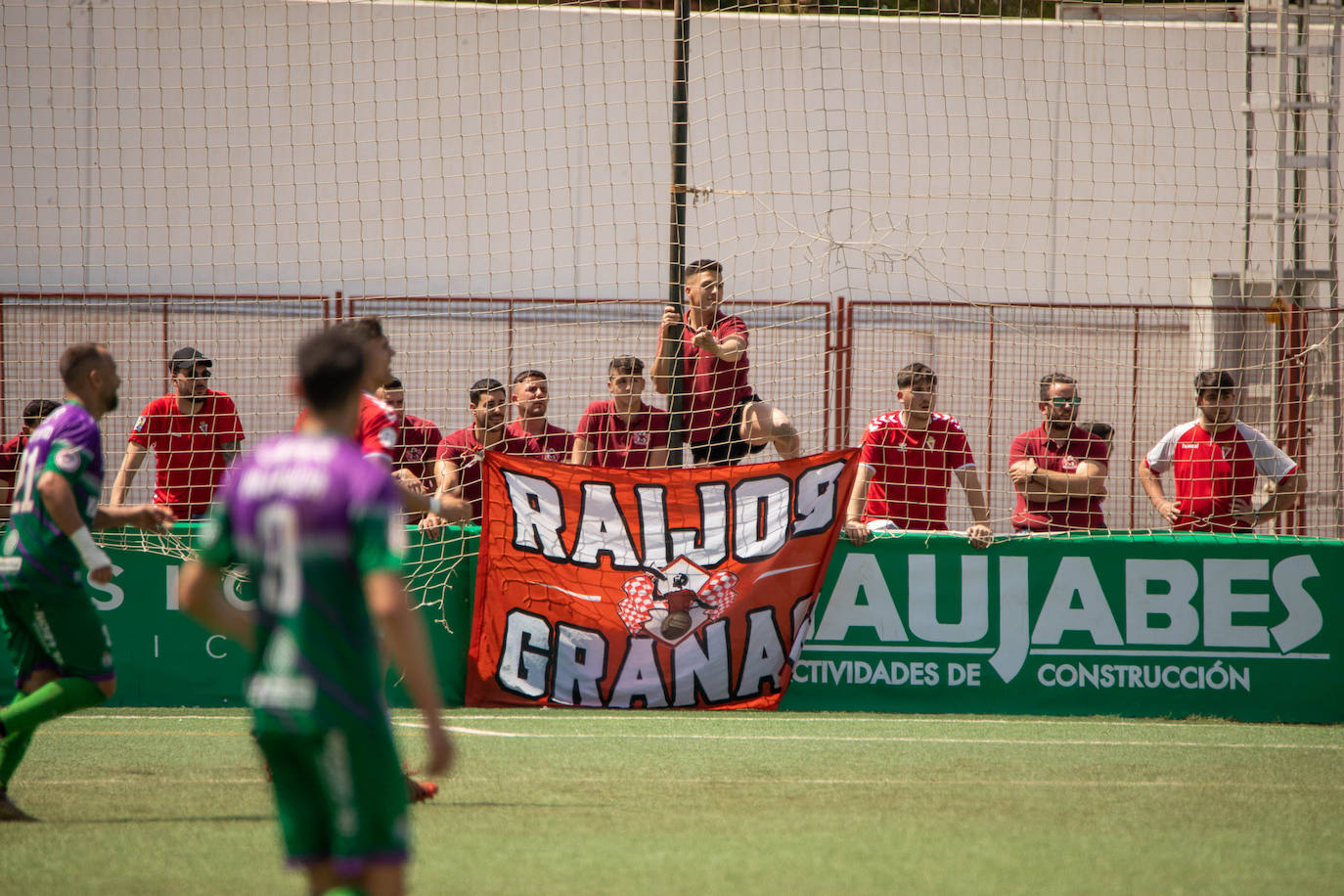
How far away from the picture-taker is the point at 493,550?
8.53m

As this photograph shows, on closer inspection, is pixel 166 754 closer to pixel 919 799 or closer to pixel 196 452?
pixel 196 452

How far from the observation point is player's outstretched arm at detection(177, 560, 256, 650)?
324 cm

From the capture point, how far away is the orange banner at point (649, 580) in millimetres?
8383

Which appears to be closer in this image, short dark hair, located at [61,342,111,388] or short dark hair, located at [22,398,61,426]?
short dark hair, located at [61,342,111,388]

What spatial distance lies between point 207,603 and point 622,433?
5766mm

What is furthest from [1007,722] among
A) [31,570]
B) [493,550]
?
[31,570]

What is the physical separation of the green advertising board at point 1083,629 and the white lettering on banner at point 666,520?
0.43 meters

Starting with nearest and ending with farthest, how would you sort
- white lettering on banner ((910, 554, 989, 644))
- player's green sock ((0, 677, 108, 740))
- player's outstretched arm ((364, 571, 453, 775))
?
player's outstretched arm ((364, 571, 453, 775)), player's green sock ((0, 677, 108, 740)), white lettering on banner ((910, 554, 989, 644))

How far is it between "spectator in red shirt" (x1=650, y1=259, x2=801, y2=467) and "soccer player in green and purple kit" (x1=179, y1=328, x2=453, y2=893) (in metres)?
5.53

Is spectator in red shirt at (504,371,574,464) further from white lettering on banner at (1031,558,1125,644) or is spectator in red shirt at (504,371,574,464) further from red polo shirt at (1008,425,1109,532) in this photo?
white lettering on banner at (1031,558,1125,644)

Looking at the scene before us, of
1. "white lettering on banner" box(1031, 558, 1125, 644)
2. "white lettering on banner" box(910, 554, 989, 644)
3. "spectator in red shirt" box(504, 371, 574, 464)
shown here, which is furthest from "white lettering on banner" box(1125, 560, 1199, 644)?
"spectator in red shirt" box(504, 371, 574, 464)

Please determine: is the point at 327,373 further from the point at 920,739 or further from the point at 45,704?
the point at 920,739

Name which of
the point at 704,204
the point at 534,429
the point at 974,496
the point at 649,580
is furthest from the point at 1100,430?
the point at 534,429

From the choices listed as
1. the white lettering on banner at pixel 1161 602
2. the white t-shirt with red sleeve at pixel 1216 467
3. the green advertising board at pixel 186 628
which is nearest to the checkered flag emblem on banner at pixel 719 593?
the green advertising board at pixel 186 628
